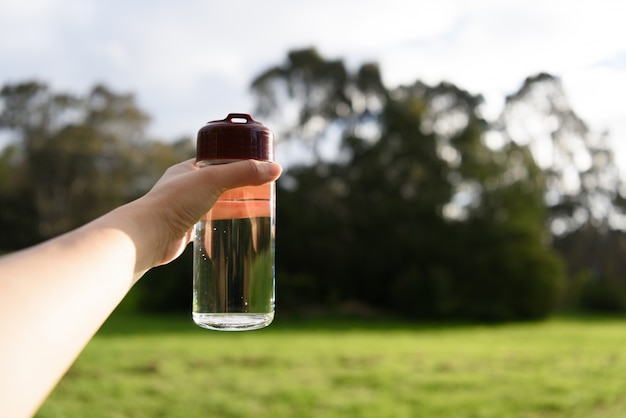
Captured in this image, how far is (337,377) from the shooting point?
23.4 ft

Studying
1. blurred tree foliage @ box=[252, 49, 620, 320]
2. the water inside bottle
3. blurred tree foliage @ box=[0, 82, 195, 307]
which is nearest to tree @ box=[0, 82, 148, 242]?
blurred tree foliage @ box=[0, 82, 195, 307]

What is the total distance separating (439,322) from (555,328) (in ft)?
7.64

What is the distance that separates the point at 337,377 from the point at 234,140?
20.8ft

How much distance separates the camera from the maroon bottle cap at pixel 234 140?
1.07 metres

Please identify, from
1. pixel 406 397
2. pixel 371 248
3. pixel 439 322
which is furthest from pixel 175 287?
pixel 406 397

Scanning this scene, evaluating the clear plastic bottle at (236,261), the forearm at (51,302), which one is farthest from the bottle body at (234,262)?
the forearm at (51,302)

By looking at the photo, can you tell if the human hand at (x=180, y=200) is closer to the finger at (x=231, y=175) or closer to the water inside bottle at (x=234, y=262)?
the finger at (x=231, y=175)

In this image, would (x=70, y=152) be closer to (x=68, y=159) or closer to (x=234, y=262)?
(x=68, y=159)

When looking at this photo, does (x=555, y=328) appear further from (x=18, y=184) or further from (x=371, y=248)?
(x=18, y=184)

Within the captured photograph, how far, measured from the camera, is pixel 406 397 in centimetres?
629

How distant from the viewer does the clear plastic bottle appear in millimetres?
1216

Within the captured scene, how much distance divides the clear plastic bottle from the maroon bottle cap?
11 centimetres

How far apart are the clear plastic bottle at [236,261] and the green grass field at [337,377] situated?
181 inches

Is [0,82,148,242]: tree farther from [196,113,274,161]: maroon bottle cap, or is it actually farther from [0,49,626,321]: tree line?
[196,113,274,161]: maroon bottle cap
